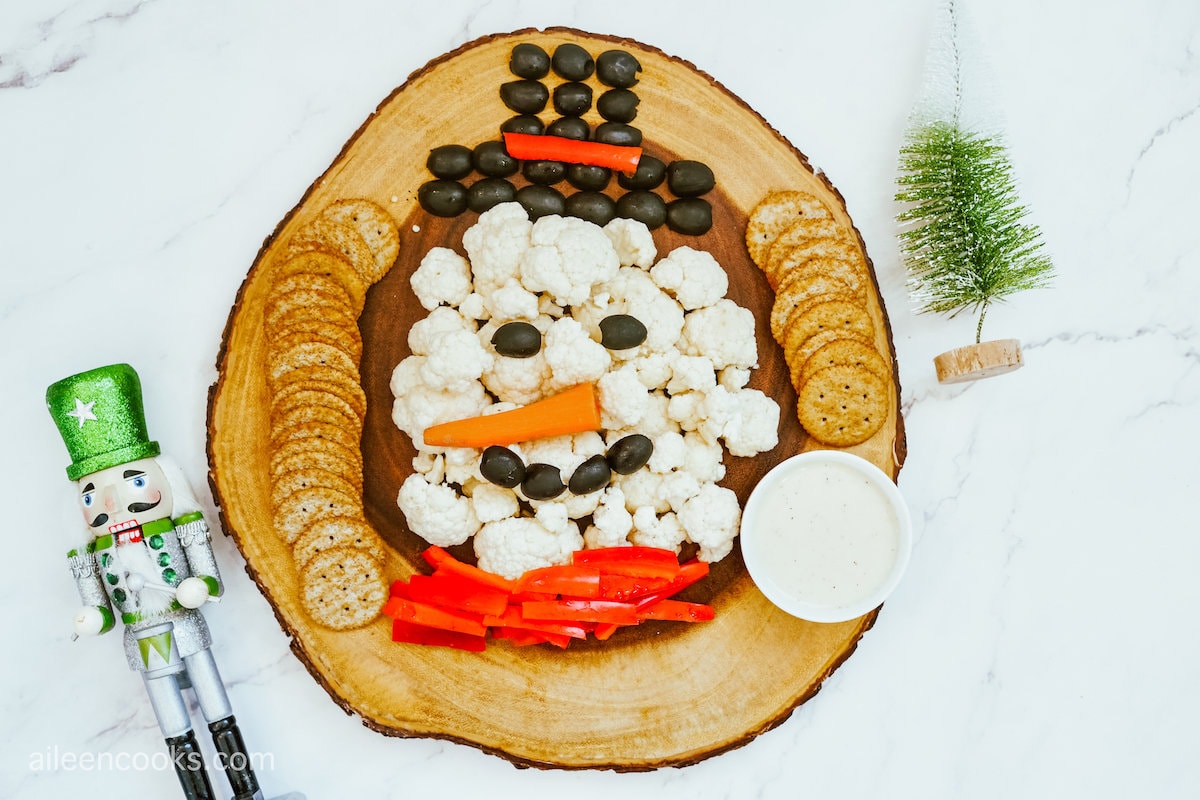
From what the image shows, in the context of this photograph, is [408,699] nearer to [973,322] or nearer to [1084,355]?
[973,322]

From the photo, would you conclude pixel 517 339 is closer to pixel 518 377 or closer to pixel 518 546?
pixel 518 377

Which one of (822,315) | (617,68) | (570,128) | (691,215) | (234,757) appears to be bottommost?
(234,757)

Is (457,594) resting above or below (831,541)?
above

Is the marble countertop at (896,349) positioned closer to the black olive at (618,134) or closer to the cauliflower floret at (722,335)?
the black olive at (618,134)

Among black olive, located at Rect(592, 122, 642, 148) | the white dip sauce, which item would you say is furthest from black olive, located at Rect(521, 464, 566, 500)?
black olive, located at Rect(592, 122, 642, 148)

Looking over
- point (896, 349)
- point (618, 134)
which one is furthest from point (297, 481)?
point (896, 349)

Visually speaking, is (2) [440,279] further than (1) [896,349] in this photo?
No

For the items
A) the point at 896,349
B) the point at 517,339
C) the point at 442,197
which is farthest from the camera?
the point at 896,349

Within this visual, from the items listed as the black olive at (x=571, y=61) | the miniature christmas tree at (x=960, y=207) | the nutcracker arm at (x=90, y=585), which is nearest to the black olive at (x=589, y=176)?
the black olive at (x=571, y=61)

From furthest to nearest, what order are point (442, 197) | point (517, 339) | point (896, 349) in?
point (896, 349) < point (442, 197) < point (517, 339)
